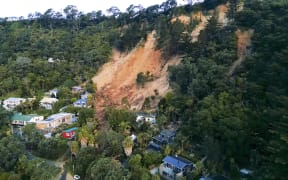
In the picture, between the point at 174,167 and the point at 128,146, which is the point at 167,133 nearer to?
the point at 128,146

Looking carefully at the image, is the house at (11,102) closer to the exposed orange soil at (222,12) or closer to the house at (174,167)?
the house at (174,167)

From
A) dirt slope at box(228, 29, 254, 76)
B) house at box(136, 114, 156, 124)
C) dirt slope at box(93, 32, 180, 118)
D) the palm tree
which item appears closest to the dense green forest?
the palm tree

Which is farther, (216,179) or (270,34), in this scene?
(270,34)

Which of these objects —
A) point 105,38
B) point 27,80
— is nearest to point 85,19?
point 105,38

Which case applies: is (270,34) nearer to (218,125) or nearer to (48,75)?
(218,125)

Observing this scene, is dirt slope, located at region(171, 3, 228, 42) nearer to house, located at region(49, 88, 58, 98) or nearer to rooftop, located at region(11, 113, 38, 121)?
house, located at region(49, 88, 58, 98)

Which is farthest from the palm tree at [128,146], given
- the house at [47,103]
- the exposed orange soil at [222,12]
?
the exposed orange soil at [222,12]

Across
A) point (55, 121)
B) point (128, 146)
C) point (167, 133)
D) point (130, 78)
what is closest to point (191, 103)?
point (167, 133)
